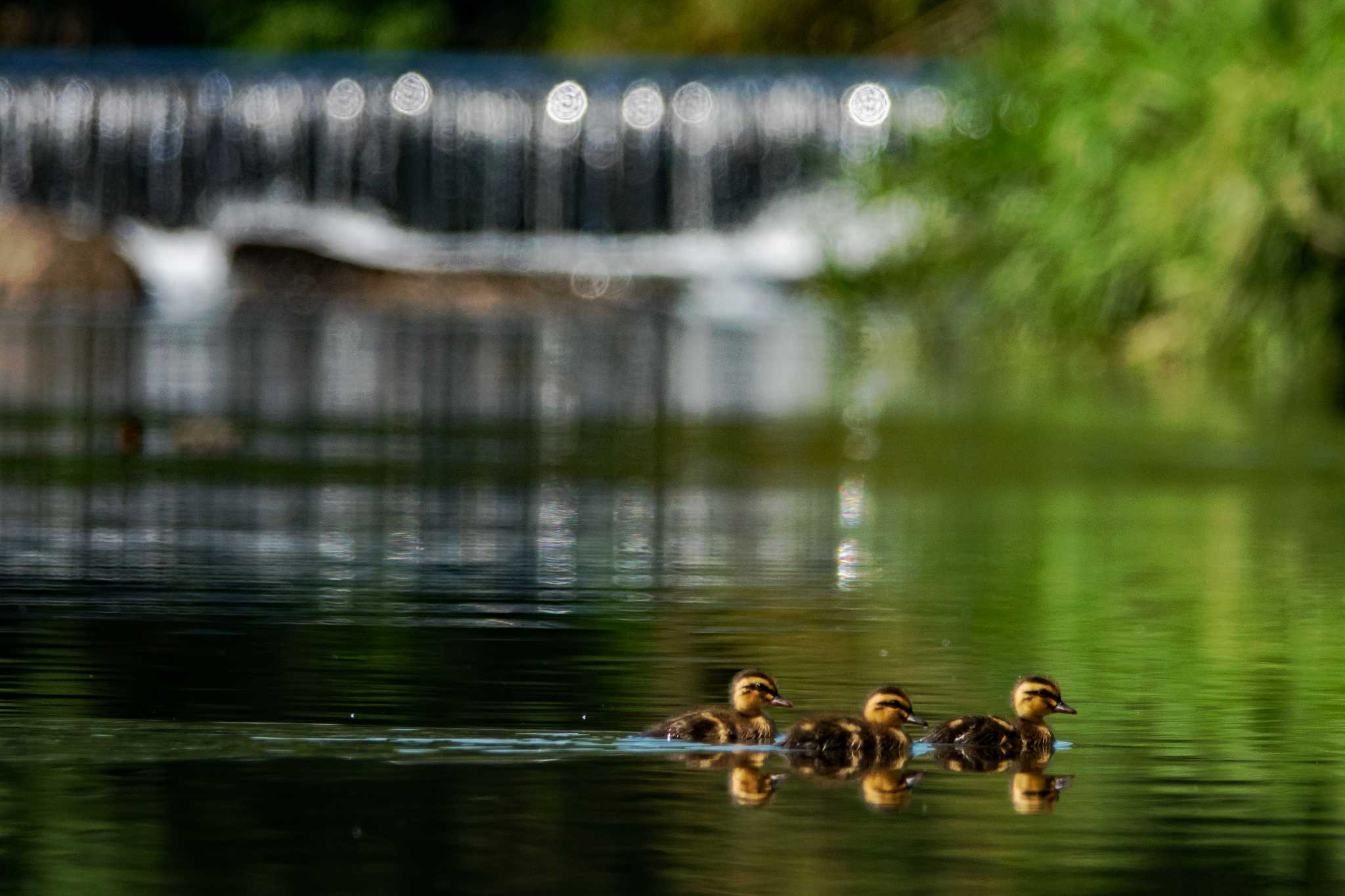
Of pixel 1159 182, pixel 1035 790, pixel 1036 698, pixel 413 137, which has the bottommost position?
pixel 1035 790

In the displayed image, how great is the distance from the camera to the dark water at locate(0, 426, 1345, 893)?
5.16m

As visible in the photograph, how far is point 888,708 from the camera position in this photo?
238 inches

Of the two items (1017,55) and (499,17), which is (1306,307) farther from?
(499,17)

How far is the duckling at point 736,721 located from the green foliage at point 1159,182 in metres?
14.9

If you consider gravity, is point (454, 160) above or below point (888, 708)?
above

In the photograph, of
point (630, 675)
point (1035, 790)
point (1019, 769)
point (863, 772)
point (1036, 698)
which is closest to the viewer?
point (1035, 790)

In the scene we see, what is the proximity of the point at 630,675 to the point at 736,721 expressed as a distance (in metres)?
1.23

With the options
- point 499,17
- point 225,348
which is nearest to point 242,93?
point 499,17

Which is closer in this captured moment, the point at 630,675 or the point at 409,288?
the point at 630,675

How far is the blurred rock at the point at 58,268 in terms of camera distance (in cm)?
3725

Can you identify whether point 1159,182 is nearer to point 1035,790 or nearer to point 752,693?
point 752,693

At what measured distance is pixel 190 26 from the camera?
64.0m

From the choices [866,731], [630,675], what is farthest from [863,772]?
[630,675]

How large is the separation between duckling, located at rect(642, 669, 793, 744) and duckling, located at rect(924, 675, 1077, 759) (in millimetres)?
327
